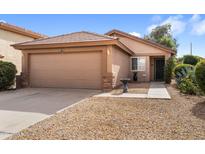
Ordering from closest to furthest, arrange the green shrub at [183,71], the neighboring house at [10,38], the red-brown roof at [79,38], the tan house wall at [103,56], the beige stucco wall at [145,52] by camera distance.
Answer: the tan house wall at [103,56], the red-brown roof at [79,38], the green shrub at [183,71], the neighboring house at [10,38], the beige stucco wall at [145,52]

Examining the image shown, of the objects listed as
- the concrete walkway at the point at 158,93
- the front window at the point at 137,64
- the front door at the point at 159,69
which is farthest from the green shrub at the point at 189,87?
the front door at the point at 159,69

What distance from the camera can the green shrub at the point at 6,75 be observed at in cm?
1161

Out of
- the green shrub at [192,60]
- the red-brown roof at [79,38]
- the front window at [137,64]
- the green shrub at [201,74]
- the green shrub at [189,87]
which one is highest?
the red-brown roof at [79,38]

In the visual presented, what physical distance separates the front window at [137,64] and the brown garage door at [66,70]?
7321 millimetres

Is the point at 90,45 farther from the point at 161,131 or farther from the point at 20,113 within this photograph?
the point at 161,131

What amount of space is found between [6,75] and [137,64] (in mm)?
11589

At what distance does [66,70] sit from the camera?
12141 mm

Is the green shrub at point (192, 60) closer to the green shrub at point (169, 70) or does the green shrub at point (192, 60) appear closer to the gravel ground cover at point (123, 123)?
the green shrub at point (169, 70)

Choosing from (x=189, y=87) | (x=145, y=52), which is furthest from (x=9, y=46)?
(x=189, y=87)

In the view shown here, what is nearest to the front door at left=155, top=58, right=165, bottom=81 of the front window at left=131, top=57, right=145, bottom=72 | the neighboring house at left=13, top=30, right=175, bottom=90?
the front window at left=131, top=57, right=145, bottom=72

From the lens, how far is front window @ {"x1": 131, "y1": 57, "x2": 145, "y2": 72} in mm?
17703
